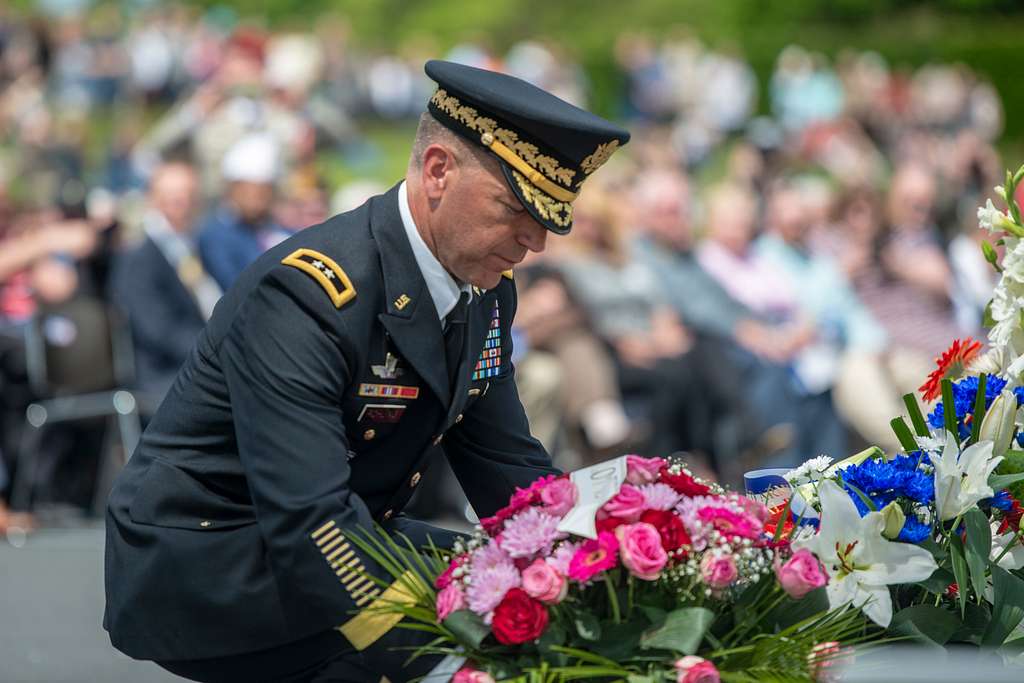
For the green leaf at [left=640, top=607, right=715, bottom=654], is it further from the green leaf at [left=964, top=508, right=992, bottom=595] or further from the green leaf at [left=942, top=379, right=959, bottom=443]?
the green leaf at [left=942, top=379, right=959, bottom=443]

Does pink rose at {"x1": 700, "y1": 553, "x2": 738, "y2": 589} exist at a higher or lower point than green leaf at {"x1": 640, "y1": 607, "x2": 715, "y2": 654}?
higher

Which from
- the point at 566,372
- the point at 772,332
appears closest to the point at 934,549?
the point at 566,372

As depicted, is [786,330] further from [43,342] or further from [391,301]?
[391,301]

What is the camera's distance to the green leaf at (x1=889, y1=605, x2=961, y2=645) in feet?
9.45

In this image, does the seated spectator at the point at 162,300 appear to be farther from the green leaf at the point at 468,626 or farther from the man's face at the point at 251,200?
the green leaf at the point at 468,626

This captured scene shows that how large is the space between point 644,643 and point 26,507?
657 cm

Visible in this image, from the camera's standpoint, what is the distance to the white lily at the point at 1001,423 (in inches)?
120

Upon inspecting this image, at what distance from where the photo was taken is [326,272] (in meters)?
3.01

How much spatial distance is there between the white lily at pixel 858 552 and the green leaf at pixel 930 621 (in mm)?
98

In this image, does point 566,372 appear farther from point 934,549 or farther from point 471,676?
point 471,676

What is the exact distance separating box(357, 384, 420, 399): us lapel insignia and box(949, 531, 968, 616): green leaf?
41.3 inches

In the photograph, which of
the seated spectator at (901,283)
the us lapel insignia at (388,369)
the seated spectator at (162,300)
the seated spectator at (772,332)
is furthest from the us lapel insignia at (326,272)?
the seated spectator at (901,283)

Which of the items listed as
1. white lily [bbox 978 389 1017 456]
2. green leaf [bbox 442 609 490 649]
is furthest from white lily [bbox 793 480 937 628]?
green leaf [bbox 442 609 490 649]

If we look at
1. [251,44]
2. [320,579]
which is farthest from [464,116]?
[251,44]
